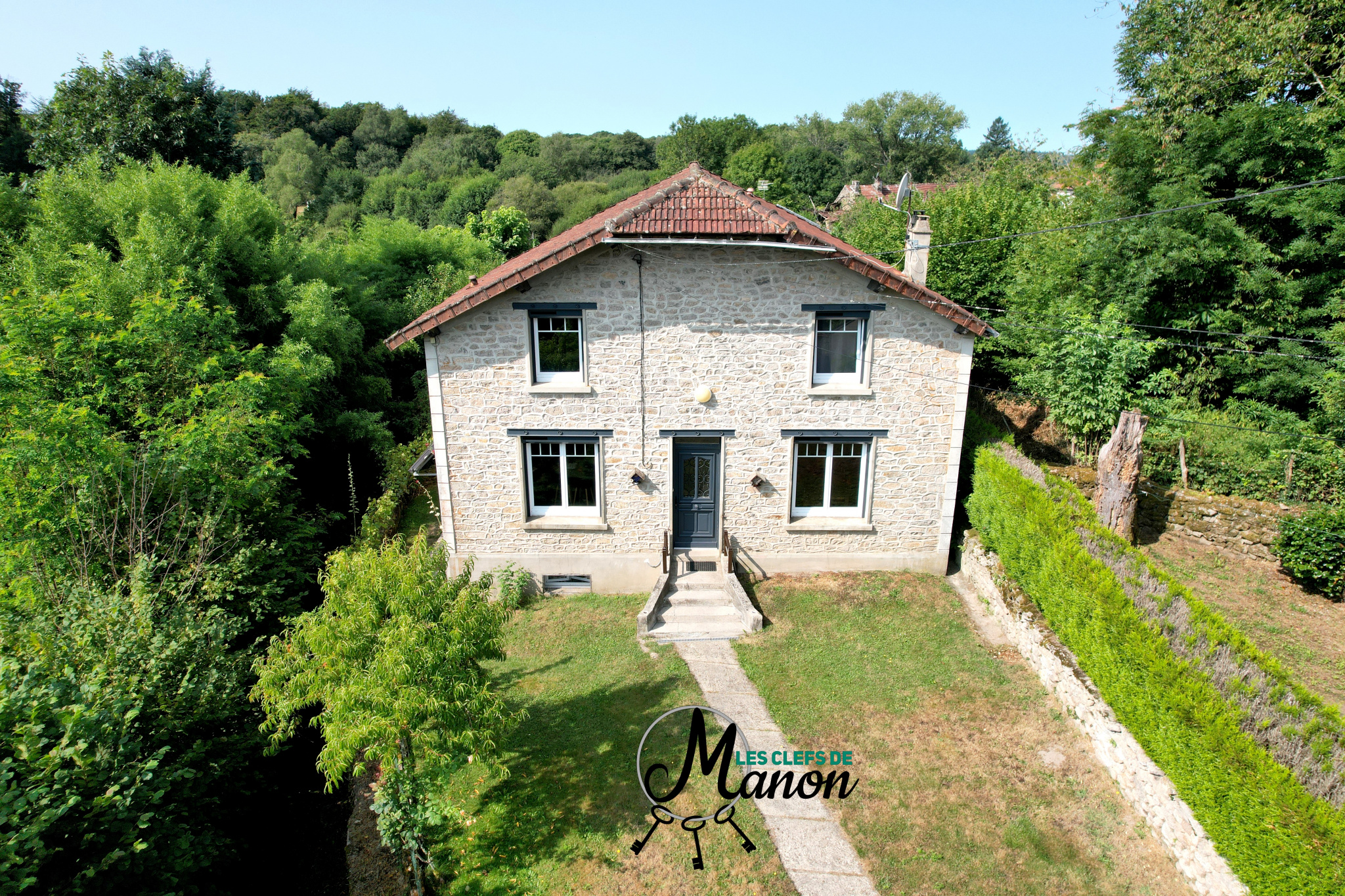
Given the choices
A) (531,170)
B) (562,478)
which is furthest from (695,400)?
(531,170)

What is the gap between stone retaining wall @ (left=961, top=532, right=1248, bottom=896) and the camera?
24.2 ft

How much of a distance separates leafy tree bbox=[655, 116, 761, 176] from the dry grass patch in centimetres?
6755

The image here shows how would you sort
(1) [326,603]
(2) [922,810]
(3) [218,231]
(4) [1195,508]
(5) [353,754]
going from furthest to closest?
(3) [218,231] < (4) [1195,508] < (2) [922,810] < (1) [326,603] < (5) [353,754]

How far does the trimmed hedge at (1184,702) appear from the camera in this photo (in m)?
6.17

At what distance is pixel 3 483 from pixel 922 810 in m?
15.2

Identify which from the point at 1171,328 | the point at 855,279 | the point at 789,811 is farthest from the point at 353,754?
the point at 1171,328

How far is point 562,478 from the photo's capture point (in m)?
14.6

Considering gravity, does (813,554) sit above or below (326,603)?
below

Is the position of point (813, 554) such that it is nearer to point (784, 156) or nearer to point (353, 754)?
point (353, 754)

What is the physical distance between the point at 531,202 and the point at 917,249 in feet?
159

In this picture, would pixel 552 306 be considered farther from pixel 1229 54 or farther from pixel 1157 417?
pixel 1229 54

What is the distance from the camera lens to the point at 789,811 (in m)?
9.01

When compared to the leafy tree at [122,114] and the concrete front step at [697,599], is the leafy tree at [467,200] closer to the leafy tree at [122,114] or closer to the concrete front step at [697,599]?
the leafy tree at [122,114]

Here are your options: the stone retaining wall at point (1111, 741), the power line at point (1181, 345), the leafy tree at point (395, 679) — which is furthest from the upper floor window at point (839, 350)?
the leafy tree at point (395, 679)
